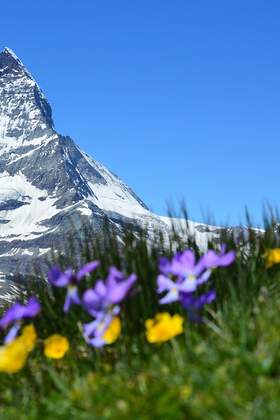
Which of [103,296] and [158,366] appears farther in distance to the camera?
[103,296]

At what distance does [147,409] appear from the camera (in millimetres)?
3061

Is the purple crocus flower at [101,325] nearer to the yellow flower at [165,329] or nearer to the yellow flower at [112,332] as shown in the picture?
the yellow flower at [112,332]

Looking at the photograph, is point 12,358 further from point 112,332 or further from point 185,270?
point 185,270

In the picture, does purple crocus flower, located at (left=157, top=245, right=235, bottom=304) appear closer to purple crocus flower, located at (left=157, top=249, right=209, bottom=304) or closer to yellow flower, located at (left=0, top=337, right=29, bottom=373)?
purple crocus flower, located at (left=157, top=249, right=209, bottom=304)

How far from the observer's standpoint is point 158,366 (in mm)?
3482

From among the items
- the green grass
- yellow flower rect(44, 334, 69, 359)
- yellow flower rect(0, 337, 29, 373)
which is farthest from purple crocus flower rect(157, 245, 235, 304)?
yellow flower rect(0, 337, 29, 373)

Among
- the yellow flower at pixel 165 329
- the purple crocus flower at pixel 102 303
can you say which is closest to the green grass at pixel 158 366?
the yellow flower at pixel 165 329

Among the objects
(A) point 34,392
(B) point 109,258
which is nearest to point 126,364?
(A) point 34,392

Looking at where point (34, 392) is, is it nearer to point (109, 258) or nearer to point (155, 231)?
point (109, 258)

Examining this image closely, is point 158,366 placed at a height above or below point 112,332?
below

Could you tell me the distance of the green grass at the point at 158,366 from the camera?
2.99 metres

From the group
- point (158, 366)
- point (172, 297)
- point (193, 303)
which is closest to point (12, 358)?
point (158, 366)

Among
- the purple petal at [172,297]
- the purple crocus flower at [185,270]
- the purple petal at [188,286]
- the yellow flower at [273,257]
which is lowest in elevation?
the purple petal at [172,297]

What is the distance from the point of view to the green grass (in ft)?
9.81
